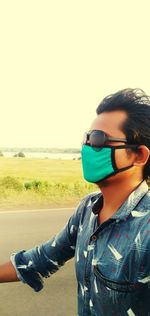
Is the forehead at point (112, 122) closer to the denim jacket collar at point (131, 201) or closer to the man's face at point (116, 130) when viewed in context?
the man's face at point (116, 130)

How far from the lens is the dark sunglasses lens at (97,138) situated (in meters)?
1.80

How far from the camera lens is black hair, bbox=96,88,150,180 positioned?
1779 mm

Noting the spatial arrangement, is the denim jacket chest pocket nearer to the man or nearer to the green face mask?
the man

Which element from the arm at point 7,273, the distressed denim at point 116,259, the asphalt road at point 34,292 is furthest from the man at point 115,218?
the asphalt road at point 34,292

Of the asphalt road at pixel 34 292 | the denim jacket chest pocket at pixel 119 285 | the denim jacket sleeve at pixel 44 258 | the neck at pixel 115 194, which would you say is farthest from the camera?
the asphalt road at pixel 34 292

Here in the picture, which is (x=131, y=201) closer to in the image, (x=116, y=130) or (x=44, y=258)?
(x=116, y=130)

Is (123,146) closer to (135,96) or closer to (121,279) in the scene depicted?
(135,96)

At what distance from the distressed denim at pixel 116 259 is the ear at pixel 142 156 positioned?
8 cm

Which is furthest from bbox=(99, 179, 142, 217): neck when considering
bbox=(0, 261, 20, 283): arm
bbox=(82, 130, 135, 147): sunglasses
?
bbox=(0, 261, 20, 283): arm

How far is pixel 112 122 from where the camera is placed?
180 centimetres

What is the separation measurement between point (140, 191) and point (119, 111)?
1.04 ft

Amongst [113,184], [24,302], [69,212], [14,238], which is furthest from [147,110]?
[69,212]

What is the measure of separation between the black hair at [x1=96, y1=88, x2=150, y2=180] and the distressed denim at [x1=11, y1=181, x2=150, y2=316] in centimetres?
17

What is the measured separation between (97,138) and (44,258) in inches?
23.8
